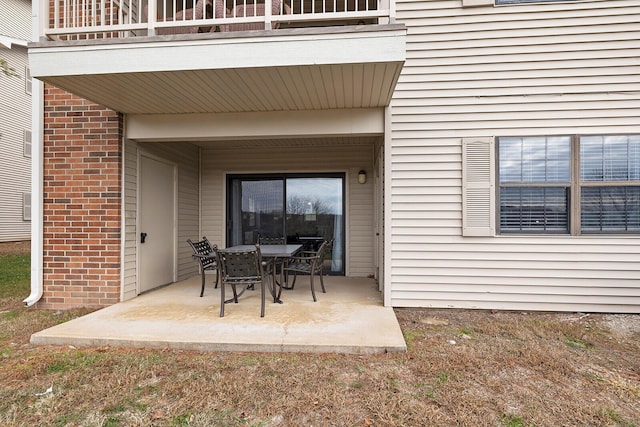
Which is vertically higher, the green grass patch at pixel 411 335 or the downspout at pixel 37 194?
the downspout at pixel 37 194

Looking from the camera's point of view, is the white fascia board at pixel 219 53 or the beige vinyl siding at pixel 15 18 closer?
the white fascia board at pixel 219 53

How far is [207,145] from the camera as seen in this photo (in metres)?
6.61

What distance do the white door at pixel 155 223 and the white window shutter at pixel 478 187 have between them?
4509 millimetres

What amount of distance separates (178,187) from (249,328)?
3454 mm

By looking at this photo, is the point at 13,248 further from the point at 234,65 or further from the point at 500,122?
the point at 500,122

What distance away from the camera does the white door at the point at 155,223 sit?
5020 mm

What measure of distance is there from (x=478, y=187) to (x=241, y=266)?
3.12 m

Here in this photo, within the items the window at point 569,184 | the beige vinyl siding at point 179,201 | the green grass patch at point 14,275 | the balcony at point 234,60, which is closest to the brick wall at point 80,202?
the beige vinyl siding at point 179,201

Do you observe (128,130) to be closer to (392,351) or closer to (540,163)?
(392,351)

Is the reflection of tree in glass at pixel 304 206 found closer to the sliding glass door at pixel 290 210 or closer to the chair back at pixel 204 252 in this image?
the sliding glass door at pixel 290 210

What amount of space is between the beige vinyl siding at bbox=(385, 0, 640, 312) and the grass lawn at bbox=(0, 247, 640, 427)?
83 centimetres

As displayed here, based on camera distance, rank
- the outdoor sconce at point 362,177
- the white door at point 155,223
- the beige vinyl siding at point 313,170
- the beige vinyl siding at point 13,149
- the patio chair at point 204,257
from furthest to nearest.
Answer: the beige vinyl siding at point 13,149 < the beige vinyl siding at point 313,170 < the outdoor sconce at point 362,177 < the white door at point 155,223 < the patio chair at point 204,257

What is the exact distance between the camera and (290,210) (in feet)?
22.1

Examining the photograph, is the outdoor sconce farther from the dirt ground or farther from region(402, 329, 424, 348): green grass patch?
the dirt ground
